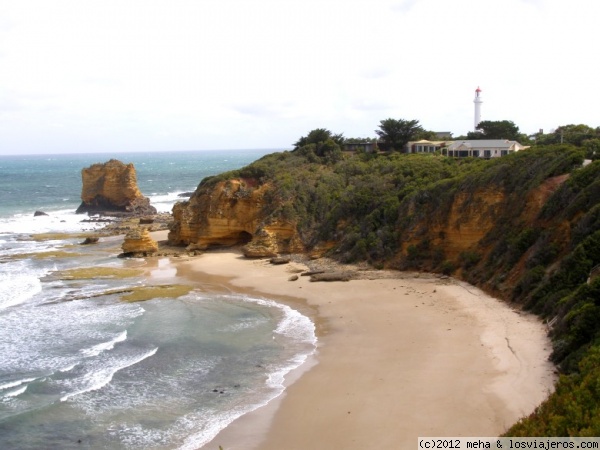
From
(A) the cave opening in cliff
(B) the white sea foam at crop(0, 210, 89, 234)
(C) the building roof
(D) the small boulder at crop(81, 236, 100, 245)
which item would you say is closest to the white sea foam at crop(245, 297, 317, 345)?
(A) the cave opening in cliff

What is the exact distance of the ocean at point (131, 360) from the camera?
15289mm

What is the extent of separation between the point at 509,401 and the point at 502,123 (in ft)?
147

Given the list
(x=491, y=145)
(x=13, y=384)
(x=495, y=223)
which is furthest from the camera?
(x=491, y=145)

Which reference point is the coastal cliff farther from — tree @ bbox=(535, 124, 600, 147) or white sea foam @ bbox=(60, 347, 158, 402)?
white sea foam @ bbox=(60, 347, 158, 402)

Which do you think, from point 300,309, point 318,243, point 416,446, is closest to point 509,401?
point 416,446

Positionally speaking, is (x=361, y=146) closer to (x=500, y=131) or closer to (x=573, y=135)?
(x=500, y=131)

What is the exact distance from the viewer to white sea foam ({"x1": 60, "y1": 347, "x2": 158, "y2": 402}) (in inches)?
686

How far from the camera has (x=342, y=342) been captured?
69.4 feet

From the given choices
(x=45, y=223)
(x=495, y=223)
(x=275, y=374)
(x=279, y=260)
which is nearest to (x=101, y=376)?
(x=275, y=374)

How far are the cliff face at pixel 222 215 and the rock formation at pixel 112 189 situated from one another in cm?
2438

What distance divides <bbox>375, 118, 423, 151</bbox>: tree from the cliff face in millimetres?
17822

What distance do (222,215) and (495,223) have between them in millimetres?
19031

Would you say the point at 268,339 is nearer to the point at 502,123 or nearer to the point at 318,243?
the point at 318,243

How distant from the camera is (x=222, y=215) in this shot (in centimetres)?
4003
